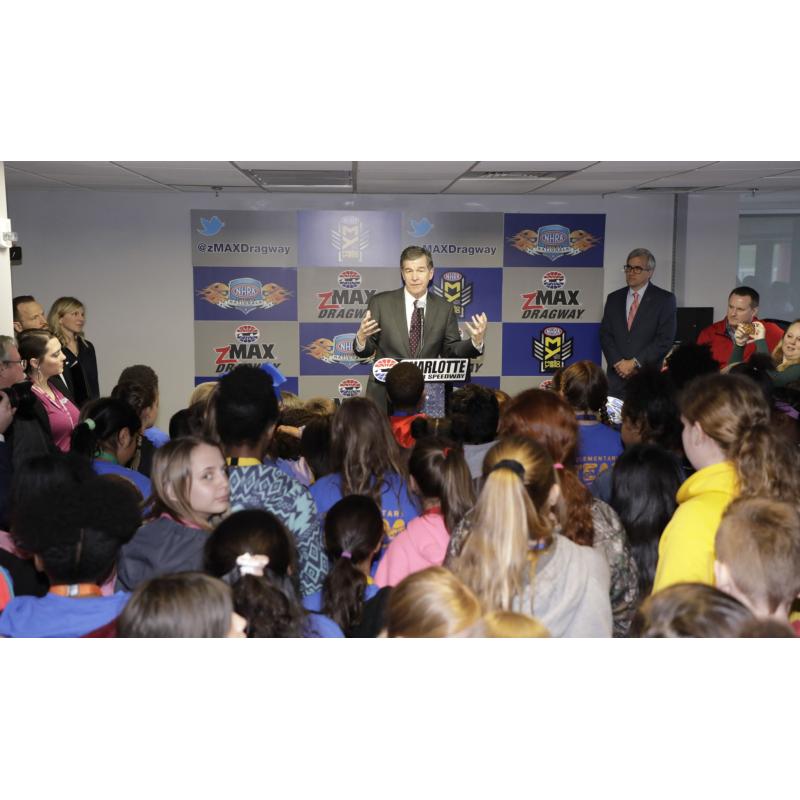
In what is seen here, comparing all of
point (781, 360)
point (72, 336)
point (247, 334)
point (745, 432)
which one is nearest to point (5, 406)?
point (72, 336)

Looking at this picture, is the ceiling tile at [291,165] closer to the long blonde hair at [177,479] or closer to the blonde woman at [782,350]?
the blonde woman at [782,350]

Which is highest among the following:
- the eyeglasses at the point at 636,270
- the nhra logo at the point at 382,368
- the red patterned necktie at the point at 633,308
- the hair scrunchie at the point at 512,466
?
the eyeglasses at the point at 636,270

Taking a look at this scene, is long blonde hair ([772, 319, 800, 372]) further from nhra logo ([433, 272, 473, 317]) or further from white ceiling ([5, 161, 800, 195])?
nhra logo ([433, 272, 473, 317])

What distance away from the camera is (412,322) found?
5266mm

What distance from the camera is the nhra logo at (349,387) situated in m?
7.63

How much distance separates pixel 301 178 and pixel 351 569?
431 cm

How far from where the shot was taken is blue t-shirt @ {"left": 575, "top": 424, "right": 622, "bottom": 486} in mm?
3494

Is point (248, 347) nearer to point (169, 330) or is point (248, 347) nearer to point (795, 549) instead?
point (169, 330)

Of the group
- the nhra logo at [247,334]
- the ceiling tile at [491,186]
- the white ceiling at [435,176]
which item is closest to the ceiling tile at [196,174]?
the white ceiling at [435,176]

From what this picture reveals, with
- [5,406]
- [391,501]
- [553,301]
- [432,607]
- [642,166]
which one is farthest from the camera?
[553,301]

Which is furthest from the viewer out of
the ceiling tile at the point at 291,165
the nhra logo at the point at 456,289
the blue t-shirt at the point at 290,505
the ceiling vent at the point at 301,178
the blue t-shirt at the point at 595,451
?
the nhra logo at the point at 456,289

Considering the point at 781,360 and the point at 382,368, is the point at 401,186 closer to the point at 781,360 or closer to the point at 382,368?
the point at 382,368

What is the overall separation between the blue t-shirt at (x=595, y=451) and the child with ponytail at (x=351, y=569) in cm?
128

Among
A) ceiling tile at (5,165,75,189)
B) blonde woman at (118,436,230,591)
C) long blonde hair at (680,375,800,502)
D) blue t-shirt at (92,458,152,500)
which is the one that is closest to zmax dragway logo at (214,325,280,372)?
ceiling tile at (5,165,75,189)
